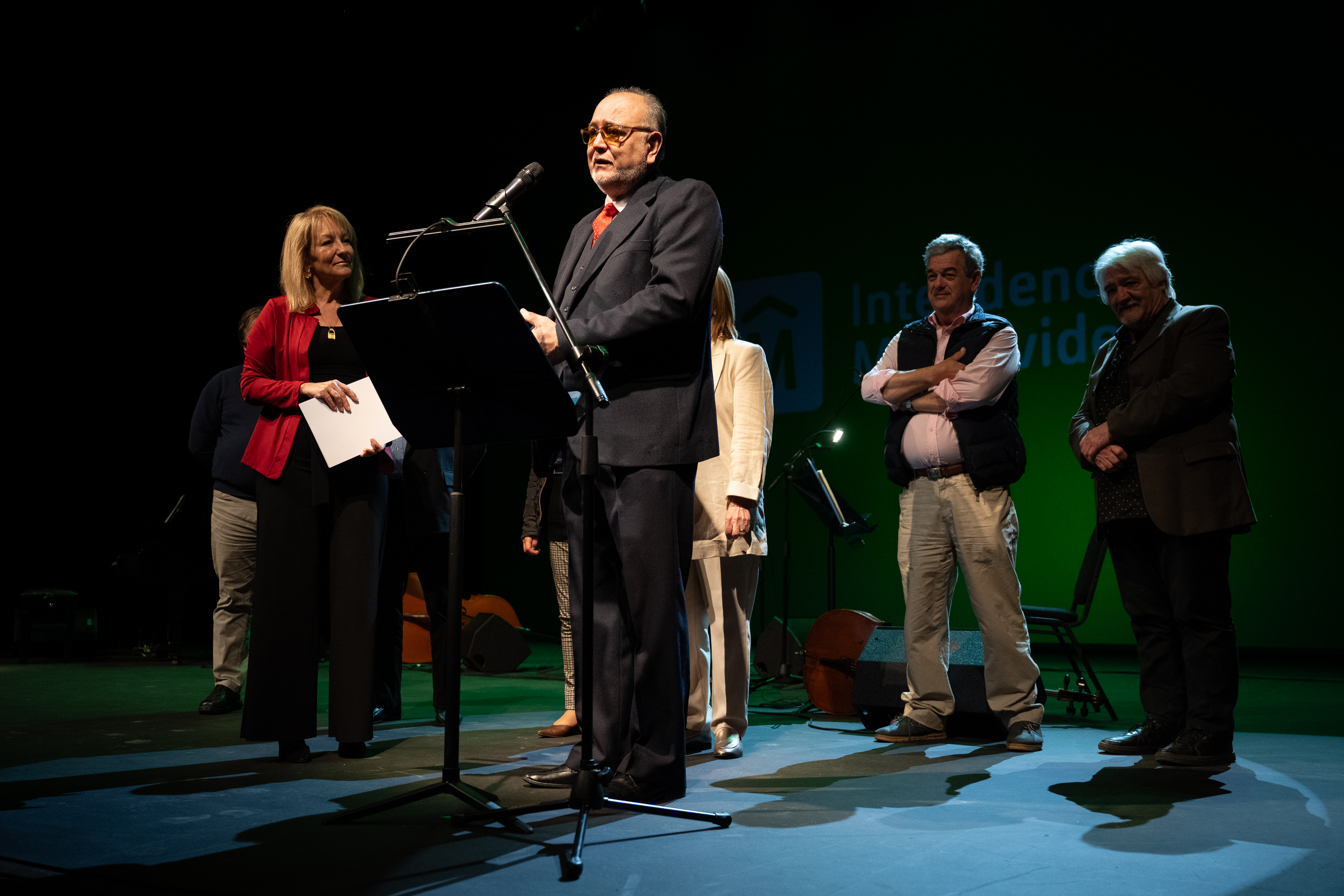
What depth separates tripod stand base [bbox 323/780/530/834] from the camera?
7.25 ft

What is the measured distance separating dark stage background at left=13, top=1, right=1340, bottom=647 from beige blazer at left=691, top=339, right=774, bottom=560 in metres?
4.03

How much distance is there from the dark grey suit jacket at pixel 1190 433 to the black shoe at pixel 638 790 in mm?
1729

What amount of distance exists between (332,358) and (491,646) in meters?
3.44

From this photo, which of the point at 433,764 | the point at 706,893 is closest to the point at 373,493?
the point at 433,764

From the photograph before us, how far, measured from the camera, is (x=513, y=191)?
2279 mm

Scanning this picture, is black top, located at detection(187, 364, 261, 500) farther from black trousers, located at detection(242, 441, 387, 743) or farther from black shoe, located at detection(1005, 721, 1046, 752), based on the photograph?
black shoe, located at detection(1005, 721, 1046, 752)

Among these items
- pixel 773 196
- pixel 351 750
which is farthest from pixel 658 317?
pixel 773 196

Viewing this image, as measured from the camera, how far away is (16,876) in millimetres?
1894

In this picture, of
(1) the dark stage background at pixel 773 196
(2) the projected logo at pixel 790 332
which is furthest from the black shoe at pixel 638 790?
(2) the projected logo at pixel 790 332

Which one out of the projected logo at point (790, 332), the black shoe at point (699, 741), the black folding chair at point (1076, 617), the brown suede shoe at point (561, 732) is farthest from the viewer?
the projected logo at point (790, 332)

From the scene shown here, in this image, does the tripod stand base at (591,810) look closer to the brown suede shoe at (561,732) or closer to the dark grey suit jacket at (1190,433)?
the brown suede shoe at (561,732)

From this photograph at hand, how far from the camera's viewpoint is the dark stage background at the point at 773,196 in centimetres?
657

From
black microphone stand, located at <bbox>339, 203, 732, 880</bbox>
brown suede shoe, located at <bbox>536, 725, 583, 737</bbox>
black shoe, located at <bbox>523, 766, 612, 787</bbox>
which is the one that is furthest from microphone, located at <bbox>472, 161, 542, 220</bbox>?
brown suede shoe, located at <bbox>536, 725, 583, 737</bbox>

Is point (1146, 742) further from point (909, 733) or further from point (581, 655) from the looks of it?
point (581, 655)
